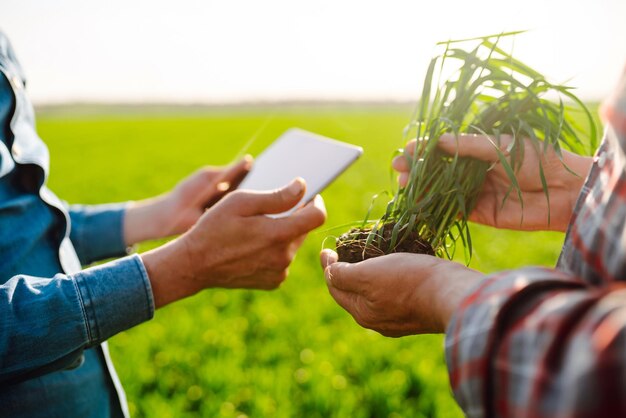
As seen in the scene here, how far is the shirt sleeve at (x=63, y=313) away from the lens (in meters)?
1.14

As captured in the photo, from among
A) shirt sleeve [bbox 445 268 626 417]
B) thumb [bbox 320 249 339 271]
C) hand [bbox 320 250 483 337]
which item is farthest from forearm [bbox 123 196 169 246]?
shirt sleeve [bbox 445 268 626 417]

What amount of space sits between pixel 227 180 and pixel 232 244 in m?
0.71

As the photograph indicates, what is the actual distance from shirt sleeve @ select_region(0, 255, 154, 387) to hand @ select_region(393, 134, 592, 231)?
78 cm

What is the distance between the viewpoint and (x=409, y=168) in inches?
59.4

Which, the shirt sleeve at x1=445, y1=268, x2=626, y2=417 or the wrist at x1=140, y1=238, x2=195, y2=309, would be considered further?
the wrist at x1=140, y1=238, x2=195, y2=309

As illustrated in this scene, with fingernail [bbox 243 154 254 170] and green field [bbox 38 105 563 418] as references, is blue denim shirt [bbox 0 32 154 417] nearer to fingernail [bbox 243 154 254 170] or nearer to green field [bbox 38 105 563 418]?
green field [bbox 38 105 563 418]

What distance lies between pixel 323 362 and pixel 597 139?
2.04 metres

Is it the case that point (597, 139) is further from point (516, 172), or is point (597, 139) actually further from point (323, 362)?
point (323, 362)

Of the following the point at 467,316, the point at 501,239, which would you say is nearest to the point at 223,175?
the point at 467,316

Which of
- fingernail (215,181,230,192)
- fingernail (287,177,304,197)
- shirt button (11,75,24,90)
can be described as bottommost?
fingernail (215,181,230,192)

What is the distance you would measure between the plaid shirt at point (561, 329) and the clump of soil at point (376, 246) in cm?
59

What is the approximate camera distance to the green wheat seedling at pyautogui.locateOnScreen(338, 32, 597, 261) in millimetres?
1362

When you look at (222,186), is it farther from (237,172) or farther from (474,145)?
(474,145)

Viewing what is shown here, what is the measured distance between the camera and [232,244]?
1506mm
